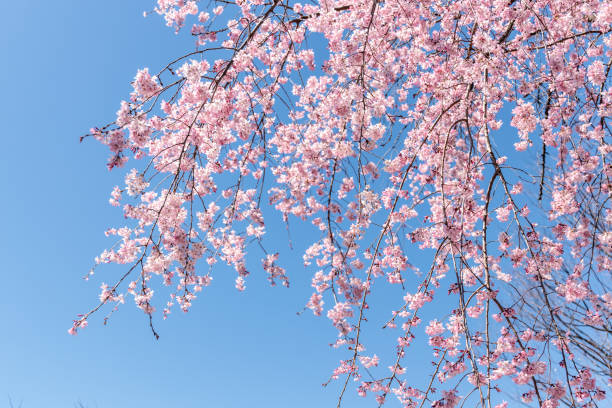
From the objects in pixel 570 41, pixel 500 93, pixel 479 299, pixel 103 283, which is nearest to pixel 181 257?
pixel 103 283

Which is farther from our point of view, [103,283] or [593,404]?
[103,283]

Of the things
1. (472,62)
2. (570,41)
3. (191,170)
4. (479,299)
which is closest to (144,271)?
(191,170)

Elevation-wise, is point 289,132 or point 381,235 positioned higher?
point 289,132

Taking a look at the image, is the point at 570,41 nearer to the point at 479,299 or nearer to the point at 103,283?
the point at 479,299

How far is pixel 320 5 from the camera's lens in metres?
4.22

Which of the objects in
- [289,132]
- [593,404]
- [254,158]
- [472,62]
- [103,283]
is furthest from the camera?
[289,132]

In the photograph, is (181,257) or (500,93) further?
(500,93)

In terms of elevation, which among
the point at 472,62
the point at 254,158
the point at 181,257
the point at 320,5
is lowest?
the point at 181,257

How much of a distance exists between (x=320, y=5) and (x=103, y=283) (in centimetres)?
315

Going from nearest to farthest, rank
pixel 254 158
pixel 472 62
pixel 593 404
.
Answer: pixel 593 404
pixel 472 62
pixel 254 158

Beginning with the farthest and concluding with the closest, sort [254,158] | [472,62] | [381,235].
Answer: [254,158]
[472,62]
[381,235]

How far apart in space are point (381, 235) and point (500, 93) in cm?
216

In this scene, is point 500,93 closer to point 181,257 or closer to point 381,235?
point 381,235

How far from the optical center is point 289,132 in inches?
208
